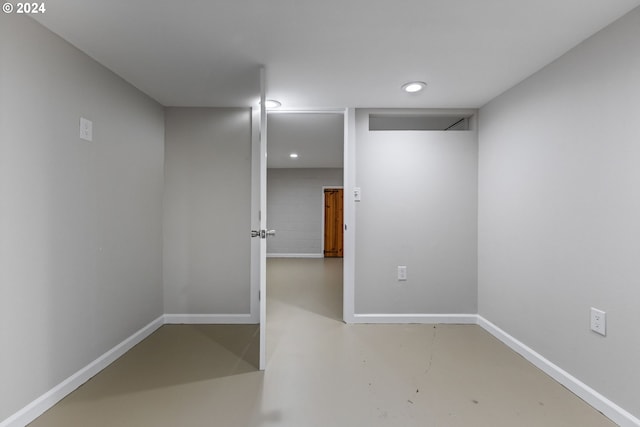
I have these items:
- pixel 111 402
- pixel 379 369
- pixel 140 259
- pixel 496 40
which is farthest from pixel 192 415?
pixel 496 40

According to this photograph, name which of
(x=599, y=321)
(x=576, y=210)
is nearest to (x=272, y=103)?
(x=576, y=210)

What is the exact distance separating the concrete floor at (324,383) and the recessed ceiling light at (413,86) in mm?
2027

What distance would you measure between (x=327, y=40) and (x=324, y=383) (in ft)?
6.70

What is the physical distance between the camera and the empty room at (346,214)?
58.4 inches

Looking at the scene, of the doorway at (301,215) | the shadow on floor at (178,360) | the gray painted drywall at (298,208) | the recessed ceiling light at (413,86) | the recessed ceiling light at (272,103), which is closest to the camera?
the shadow on floor at (178,360)

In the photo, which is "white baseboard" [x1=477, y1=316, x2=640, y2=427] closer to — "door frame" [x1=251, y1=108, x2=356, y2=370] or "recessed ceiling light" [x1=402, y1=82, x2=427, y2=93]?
"door frame" [x1=251, y1=108, x2=356, y2=370]

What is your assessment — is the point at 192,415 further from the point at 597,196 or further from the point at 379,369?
the point at 597,196

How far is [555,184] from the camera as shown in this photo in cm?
193

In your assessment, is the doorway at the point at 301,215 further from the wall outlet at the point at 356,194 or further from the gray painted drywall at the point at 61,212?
the gray painted drywall at the point at 61,212

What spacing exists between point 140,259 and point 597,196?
3.14m

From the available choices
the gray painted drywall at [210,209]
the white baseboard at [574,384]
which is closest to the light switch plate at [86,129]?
the gray painted drywall at [210,209]

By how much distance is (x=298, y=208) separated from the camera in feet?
23.3

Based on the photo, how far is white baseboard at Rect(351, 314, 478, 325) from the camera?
2832 mm

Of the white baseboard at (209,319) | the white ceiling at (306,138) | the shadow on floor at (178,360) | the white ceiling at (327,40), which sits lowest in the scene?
the shadow on floor at (178,360)
